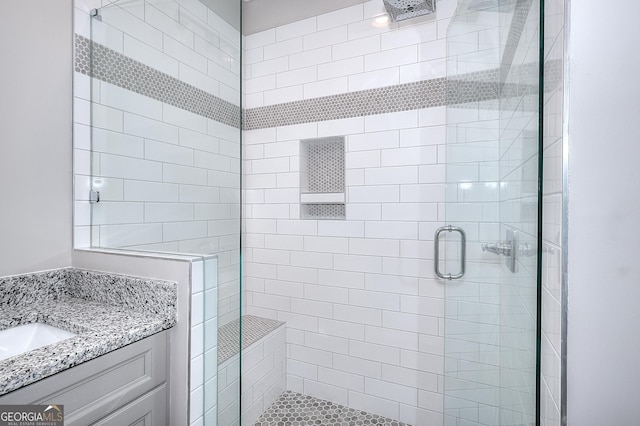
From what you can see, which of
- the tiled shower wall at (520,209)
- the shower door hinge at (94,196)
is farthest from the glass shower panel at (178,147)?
the tiled shower wall at (520,209)

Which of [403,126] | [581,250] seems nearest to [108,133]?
[403,126]

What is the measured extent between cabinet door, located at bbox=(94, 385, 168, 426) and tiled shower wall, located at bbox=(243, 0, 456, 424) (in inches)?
49.6

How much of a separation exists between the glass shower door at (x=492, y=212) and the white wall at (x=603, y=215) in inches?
4.7

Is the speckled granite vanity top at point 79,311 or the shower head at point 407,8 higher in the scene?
the shower head at point 407,8

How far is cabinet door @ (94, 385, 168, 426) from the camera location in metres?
0.94

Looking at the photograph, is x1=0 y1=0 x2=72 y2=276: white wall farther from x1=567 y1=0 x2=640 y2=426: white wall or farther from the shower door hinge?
x1=567 y1=0 x2=640 y2=426: white wall

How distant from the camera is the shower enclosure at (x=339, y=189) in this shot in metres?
1.09

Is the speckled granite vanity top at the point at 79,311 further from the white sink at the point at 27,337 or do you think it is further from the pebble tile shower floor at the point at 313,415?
the pebble tile shower floor at the point at 313,415

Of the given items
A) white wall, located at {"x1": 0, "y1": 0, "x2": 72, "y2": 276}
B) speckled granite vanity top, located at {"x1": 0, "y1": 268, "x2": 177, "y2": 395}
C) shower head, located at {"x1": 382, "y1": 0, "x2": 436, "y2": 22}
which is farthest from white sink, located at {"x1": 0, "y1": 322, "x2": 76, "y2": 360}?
shower head, located at {"x1": 382, "y1": 0, "x2": 436, "y2": 22}

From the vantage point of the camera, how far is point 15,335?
3.49ft

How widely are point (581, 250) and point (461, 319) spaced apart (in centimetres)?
103

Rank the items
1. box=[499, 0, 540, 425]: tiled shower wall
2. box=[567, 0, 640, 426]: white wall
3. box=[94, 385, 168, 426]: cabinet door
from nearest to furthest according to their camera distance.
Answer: box=[567, 0, 640, 426]: white wall < box=[499, 0, 540, 425]: tiled shower wall < box=[94, 385, 168, 426]: cabinet door

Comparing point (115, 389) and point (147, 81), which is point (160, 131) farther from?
point (115, 389)

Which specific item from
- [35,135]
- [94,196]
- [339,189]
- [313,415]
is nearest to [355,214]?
[339,189]
